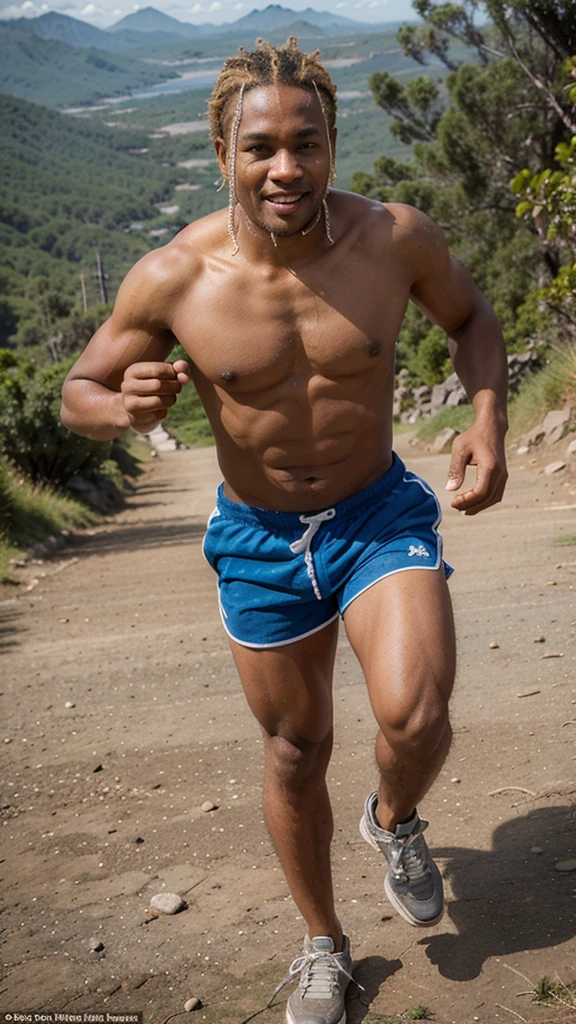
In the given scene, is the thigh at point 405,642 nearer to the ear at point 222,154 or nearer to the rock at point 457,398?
the ear at point 222,154

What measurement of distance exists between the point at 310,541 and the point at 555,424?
30.2 ft

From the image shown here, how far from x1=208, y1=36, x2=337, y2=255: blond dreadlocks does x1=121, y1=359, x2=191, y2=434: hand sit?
0.42 metres

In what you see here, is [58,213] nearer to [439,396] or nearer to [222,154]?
[439,396]

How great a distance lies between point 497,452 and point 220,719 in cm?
268

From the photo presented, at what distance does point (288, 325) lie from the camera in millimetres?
2834

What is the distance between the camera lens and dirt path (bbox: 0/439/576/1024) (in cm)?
291

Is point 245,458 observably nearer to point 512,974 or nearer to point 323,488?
point 323,488

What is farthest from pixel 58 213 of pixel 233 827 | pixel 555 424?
pixel 233 827

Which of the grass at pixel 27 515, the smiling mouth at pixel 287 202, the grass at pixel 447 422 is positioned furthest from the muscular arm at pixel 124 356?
the grass at pixel 447 422

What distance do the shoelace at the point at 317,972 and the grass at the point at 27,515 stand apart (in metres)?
7.05

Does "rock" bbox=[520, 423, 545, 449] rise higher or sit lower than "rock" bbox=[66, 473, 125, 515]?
higher

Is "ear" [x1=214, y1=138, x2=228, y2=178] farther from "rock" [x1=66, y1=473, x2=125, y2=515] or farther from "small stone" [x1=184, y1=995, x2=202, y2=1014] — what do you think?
"rock" [x1=66, y1=473, x2=125, y2=515]

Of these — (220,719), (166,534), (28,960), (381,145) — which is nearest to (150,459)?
(166,534)

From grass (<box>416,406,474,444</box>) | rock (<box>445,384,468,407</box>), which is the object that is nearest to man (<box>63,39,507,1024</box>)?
grass (<box>416,406,474,444</box>)
